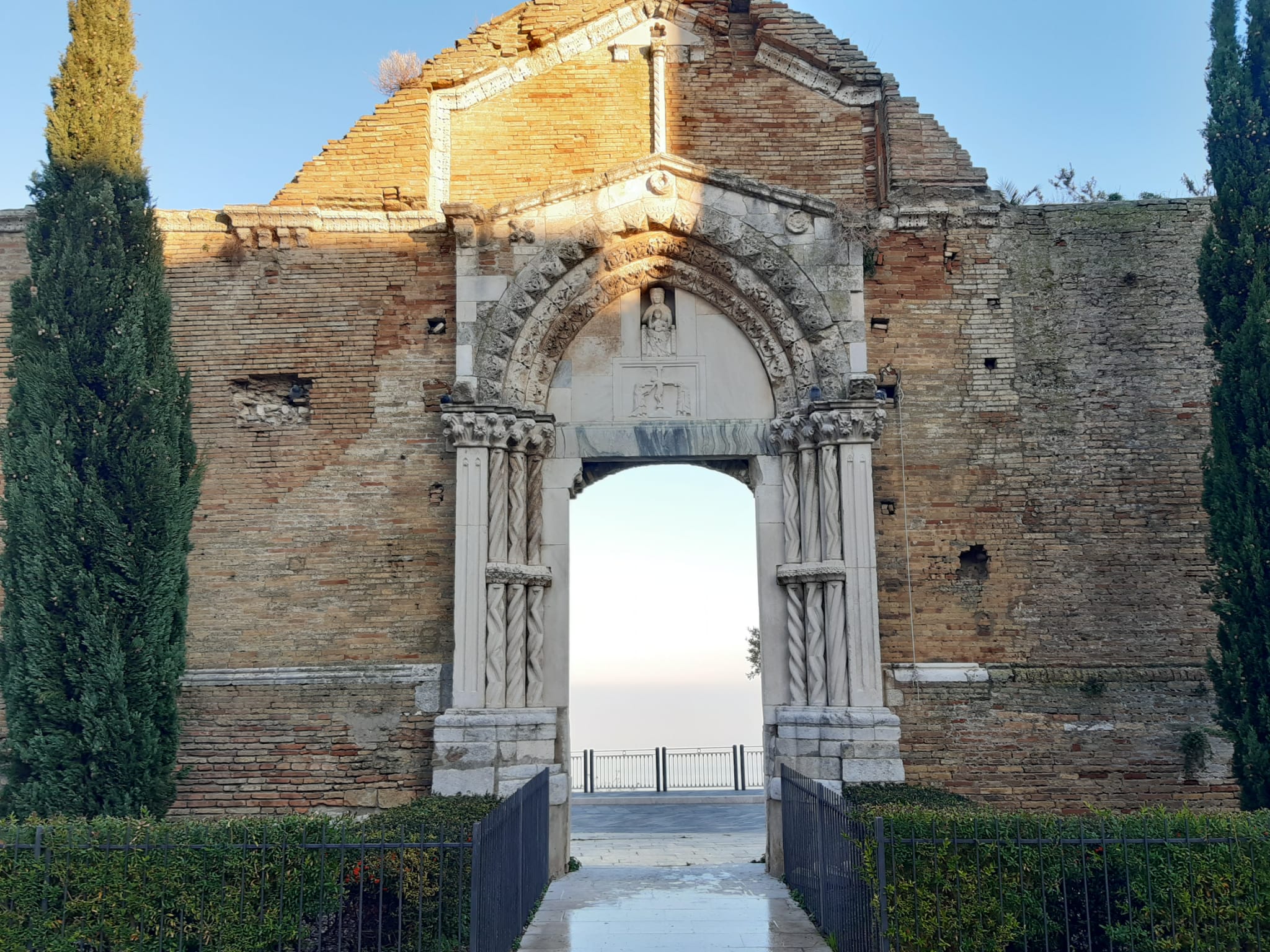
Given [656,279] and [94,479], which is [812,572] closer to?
[656,279]

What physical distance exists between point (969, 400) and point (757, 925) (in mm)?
5880

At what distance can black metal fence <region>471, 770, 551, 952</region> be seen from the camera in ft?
21.3

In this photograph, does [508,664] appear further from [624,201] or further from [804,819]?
[624,201]

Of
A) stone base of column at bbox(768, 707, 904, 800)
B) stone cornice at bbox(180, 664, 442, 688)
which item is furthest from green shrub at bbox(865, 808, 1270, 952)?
stone cornice at bbox(180, 664, 442, 688)

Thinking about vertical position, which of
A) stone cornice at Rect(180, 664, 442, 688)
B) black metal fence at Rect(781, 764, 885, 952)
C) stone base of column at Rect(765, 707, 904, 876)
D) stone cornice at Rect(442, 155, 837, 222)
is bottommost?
black metal fence at Rect(781, 764, 885, 952)

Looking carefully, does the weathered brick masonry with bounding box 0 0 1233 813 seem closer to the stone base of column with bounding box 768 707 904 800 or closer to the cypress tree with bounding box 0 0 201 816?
the stone base of column with bounding box 768 707 904 800

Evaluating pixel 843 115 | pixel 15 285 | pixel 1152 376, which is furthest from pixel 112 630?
pixel 1152 376

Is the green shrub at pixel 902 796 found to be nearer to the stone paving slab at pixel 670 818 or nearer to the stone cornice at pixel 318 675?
the stone cornice at pixel 318 675

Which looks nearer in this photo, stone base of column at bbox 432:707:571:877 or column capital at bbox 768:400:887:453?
stone base of column at bbox 432:707:571:877

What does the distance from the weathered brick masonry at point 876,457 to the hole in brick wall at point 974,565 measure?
2cm

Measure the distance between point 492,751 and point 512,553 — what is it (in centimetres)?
191

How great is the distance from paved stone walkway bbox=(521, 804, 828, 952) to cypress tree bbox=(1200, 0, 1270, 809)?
4.03 meters

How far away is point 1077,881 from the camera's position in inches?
274

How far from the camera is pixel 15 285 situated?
1048 cm
